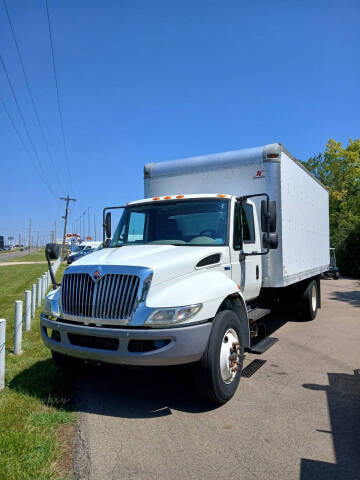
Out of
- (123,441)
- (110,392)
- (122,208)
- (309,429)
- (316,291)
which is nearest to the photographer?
(123,441)

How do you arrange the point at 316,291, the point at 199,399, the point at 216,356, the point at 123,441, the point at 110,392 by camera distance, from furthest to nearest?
the point at 316,291
the point at 110,392
the point at 199,399
the point at 216,356
the point at 123,441

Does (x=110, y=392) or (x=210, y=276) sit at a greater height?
(x=210, y=276)

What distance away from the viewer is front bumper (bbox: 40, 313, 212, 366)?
3584 millimetres

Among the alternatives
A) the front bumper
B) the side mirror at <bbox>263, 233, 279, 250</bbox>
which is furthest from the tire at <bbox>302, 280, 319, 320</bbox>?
the front bumper

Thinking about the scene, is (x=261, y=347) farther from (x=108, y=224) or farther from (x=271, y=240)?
(x=108, y=224)

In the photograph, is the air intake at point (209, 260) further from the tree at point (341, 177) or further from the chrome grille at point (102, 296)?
the tree at point (341, 177)

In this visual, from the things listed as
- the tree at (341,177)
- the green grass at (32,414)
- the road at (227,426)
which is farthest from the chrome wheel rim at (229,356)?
the tree at (341,177)

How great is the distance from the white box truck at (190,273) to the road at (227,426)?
0.40 meters

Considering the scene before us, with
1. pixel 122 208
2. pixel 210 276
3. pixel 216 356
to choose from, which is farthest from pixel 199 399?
pixel 122 208

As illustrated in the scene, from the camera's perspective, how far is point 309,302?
8719 mm

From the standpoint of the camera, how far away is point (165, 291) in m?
3.80

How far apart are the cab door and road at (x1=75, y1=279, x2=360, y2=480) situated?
1282mm

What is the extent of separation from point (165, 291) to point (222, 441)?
149 centimetres

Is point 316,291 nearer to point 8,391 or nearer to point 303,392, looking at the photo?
point 303,392
